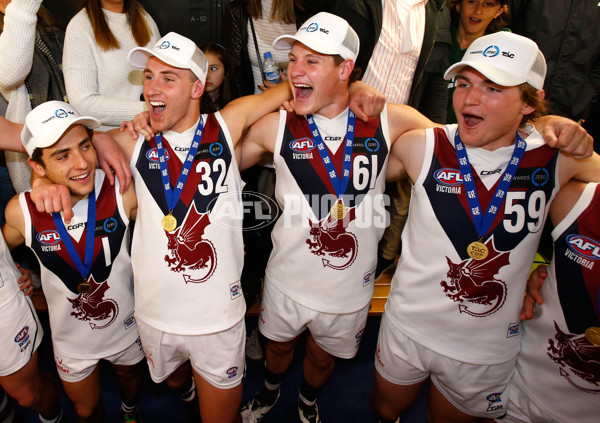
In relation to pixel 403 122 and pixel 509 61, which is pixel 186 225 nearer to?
pixel 403 122

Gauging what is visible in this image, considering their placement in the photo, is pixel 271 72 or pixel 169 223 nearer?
pixel 169 223

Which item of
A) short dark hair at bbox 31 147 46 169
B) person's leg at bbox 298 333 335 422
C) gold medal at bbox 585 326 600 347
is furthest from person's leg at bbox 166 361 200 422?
gold medal at bbox 585 326 600 347

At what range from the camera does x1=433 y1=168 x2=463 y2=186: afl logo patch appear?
2.10m

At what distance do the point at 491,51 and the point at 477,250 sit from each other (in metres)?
0.89

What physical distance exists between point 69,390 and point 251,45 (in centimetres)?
242

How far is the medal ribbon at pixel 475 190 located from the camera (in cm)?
203

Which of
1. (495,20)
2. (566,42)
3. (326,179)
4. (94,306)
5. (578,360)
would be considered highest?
(495,20)

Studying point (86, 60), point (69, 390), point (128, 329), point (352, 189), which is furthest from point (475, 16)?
point (69, 390)

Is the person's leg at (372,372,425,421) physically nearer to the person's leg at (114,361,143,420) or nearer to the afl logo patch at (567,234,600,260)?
the afl logo patch at (567,234,600,260)

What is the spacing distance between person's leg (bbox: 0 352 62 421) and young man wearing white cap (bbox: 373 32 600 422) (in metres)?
2.01

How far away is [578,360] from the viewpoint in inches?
75.9

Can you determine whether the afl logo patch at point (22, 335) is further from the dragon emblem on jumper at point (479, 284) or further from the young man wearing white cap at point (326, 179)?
the dragon emblem on jumper at point (479, 284)

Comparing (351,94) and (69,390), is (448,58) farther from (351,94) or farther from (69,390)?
(69,390)

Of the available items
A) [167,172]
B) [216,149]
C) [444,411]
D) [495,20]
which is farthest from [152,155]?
Result: [495,20]
